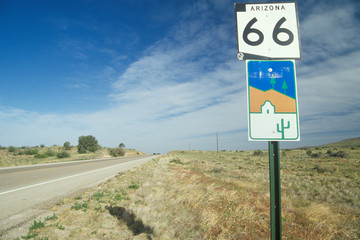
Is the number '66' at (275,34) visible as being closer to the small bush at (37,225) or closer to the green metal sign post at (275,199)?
the green metal sign post at (275,199)

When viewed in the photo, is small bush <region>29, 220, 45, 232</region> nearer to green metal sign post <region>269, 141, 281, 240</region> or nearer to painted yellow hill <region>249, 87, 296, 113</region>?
green metal sign post <region>269, 141, 281, 240</region>

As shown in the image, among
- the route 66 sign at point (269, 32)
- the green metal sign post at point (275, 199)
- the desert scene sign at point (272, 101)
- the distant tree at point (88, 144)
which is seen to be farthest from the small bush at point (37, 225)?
the distant tree at point (88, 144)

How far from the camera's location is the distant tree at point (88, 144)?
60.0m

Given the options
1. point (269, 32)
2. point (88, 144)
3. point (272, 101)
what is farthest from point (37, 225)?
point (88, 144)

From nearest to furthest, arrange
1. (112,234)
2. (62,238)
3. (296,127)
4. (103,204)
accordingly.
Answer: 1. (296,127)
2. (62,238)
3. (112,234)
4. (103,204)

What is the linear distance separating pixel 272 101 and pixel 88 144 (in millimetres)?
67068

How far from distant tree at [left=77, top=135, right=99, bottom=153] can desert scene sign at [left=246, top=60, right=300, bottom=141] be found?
6488cm

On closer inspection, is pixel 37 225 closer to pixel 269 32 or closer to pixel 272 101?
pixel 272 101

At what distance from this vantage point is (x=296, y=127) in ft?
6.04

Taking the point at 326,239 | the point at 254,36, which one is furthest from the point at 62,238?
the point at 326,239

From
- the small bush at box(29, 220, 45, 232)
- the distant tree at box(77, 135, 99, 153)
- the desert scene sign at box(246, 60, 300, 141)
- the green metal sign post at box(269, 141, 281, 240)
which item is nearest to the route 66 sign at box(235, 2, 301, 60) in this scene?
the desert scene sign at box(246, 60, 300, 141)

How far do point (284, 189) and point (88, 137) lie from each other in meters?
63.1

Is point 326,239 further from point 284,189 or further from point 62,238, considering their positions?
point 284,189

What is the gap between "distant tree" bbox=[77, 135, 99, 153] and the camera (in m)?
60.0
